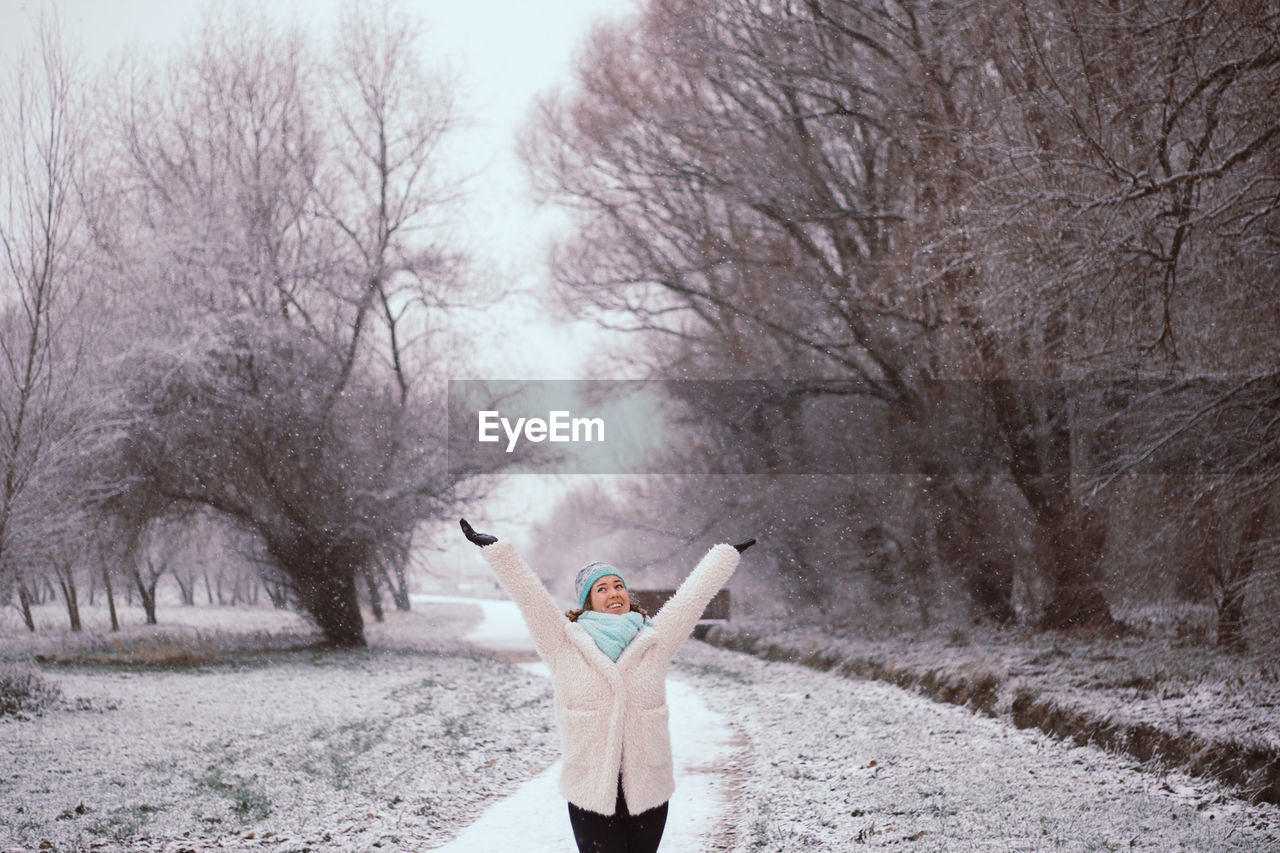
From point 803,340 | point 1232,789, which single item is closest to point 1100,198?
point 1232,789

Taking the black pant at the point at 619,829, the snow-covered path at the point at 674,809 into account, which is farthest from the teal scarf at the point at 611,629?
the snow-covered path at the point at 674,809

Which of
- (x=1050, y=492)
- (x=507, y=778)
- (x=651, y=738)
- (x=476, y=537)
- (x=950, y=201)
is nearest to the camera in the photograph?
(x=476, y=537)

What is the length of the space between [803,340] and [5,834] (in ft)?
41.5

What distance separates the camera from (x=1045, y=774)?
8195 mm

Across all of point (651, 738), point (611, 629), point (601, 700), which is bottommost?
point (651, 738)

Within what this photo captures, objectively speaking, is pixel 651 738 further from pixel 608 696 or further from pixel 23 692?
pixel 23 692

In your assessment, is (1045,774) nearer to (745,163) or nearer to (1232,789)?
(1232,789)

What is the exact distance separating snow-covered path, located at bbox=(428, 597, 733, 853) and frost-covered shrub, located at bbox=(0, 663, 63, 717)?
265 inches

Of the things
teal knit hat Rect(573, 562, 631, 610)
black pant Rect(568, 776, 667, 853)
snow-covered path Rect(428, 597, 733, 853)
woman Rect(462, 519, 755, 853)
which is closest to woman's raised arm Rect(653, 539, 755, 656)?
woman Rect(462, 519, 755, 853)

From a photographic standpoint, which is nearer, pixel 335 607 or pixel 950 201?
pixel 950 201

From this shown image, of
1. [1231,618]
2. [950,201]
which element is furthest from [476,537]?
[950,201]

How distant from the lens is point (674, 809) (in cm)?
761

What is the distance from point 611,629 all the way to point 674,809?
386cm

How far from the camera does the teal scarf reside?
4.30m
